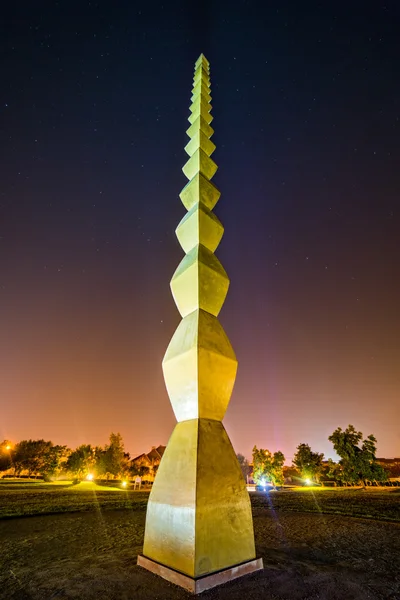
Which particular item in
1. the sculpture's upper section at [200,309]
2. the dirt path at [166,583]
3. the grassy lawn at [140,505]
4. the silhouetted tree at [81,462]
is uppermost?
the silhouetted tree at [81,462]

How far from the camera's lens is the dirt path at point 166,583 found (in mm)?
2076

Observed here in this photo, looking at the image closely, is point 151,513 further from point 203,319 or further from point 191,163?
point 191,163

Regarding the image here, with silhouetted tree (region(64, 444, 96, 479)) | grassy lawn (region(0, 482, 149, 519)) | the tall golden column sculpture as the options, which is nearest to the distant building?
silhouetted tree (region(64, 444, 96, 479))

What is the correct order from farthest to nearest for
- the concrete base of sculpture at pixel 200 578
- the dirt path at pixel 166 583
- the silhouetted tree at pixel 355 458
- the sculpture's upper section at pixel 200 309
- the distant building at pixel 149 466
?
1. the distant building at pixel 149 466
2. the silhouetted tree at pixel 355 458
3. the sculpture's upper section at pixel 200 309
4. the concrete base of sculpture at pixel 200 578
5. the dirt path at pixel 166 583

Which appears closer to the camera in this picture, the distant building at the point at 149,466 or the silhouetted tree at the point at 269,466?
the distant building at the point at 149,466

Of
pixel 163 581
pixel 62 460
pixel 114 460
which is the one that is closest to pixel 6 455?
pixel 62 460

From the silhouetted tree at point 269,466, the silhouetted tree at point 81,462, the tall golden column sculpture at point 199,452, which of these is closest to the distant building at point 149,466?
the silhouetted tree at point 81,462

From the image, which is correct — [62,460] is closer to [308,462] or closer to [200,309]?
[308,462]

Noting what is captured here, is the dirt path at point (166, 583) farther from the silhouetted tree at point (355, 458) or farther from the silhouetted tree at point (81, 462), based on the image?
the silhouetted tree at point (81, 462)

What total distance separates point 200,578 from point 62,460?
7463cm

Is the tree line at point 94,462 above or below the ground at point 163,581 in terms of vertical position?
above

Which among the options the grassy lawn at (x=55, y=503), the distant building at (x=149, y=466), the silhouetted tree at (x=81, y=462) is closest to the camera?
the grassy lawn at (x=55, y=503)

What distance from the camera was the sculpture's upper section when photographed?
3312 mm

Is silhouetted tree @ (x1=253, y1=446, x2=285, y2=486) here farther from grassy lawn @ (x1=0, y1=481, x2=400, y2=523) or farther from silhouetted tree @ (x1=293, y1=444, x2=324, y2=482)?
grassy lawn @ (x1=0, y1=481, x2=400, y2=523)
